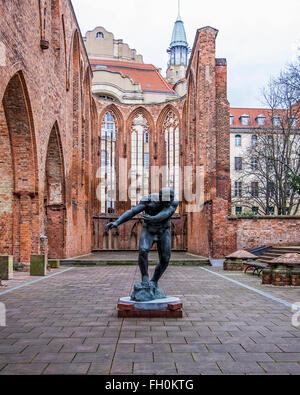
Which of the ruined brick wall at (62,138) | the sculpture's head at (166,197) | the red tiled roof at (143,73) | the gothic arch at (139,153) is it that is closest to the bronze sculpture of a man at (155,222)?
the sculpture's head at (166,197)

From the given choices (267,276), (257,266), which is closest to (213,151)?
(257,266)

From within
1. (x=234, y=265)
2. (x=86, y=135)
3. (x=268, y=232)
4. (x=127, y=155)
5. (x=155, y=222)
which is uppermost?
(x=127, y=155)

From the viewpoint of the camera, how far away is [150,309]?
234 inches

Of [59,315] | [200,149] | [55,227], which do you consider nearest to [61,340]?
[59,315]

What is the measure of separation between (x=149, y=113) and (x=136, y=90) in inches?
287

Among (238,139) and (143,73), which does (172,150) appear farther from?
(143,73)

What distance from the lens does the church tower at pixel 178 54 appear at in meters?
76.2

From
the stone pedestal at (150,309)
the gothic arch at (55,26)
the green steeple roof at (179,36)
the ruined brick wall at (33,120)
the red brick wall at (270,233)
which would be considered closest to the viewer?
the stone pedestal at (150,309)

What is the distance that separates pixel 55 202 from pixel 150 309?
40.5 feet

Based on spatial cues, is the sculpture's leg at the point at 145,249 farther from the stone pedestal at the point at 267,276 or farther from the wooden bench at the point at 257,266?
the wooden bench at the point at 257,266

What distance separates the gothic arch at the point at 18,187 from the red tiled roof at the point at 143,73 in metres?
29.4

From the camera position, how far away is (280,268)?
9.59m

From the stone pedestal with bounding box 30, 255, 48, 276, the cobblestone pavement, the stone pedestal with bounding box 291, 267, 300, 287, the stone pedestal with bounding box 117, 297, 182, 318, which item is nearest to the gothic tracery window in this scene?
the stone pedestal with bounding box 30, 255, 48, 276

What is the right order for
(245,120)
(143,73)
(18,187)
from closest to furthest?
1. (18,187)
2. (143,73)
3. (245,120)
